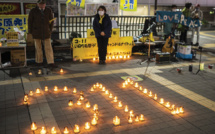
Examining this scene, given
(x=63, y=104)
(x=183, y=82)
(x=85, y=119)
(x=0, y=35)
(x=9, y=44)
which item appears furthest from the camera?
(x=0, y=35)

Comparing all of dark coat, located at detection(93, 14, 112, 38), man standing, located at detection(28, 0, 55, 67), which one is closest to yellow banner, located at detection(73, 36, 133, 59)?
dark coat, located at detection(93, 14, 112, 38)

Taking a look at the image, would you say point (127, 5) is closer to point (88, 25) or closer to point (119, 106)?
point (88, 25)

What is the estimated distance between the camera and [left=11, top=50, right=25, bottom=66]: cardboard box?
→ 30.0 ft

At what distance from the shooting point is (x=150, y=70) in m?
9.12

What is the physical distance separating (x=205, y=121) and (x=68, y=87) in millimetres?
3866

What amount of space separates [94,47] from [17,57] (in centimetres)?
329

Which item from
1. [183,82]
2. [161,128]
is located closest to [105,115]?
[161,128]

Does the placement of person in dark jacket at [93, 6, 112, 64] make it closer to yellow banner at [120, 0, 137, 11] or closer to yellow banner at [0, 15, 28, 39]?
yellow banner at [0, 15, 28, 39]

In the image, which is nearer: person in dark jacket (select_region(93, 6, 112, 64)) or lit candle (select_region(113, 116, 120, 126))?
lit candle (select_region(113, 116, 120, 126))

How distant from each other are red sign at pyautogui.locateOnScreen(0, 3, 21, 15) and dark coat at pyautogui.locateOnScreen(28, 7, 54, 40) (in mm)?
5390

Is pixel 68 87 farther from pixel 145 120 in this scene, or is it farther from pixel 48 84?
pixel 145 120

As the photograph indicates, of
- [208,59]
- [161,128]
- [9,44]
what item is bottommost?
[161,128]

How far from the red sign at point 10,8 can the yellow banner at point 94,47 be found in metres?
5.34

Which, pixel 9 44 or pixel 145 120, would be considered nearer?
pixel 145 120
